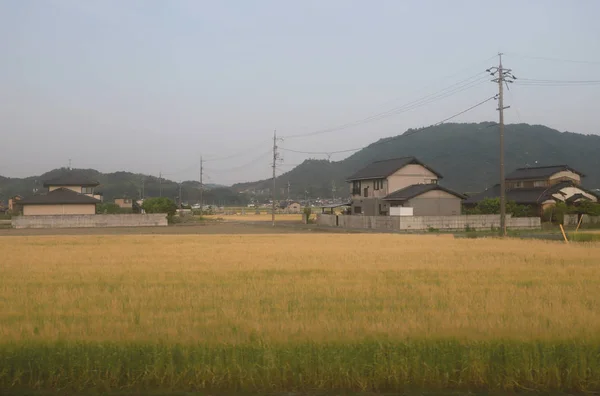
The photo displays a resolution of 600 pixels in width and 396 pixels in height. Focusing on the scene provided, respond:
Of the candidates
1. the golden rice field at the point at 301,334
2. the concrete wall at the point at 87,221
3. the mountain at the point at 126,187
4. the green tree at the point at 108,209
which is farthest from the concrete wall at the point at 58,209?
the mountain at the point at 126,187

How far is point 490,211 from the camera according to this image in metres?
49.7

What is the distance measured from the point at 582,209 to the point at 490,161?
86406 mm

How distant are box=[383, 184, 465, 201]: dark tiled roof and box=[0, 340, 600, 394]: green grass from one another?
43038 mm

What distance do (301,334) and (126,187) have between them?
139m

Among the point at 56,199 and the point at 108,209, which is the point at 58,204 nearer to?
the point at 56,199

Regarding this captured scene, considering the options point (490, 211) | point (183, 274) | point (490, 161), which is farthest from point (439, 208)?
point (490, 161)

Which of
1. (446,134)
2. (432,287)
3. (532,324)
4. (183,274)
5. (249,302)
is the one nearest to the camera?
(532,324)

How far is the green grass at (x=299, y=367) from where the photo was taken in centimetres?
668

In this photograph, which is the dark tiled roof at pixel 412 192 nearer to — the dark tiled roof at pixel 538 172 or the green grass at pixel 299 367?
Answer: the dark tiled roof at pixel 538 172

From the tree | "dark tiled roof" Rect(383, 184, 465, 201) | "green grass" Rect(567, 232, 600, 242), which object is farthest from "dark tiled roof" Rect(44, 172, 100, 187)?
"green grass" Rect(567, 232, 600, 242)

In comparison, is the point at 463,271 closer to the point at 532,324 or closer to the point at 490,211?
the point at 532,324

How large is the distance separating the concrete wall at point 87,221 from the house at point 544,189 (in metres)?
37.0

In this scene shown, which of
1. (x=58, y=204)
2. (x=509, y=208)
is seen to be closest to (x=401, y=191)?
(x=509, y=208)

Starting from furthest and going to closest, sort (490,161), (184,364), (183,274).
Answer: (490,161)
(183,274)
(184,364)
